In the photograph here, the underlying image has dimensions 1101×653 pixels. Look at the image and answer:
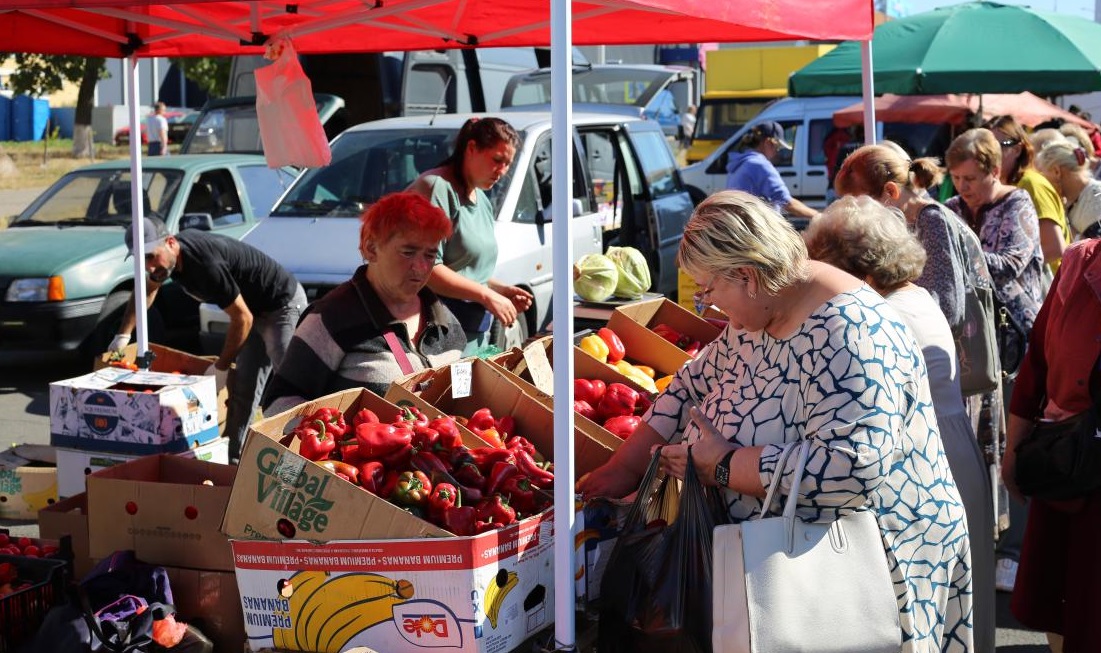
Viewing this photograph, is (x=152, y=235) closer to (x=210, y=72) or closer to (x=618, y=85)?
(x=618, y=85)

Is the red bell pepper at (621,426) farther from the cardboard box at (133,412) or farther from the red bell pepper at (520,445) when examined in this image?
the cardboard box at (133,412)

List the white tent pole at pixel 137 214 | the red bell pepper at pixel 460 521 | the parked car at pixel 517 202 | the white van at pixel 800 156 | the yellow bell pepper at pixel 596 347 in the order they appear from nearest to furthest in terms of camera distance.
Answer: the red bell pepper at pixel 460 521, the yellow bell pepper at pixel 596 347, the white tent pole at pixel 137 214, the parked car at pixel 517 202, the white van at pixel 800 156

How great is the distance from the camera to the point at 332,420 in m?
3.29

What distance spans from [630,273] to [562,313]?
393 centimetres

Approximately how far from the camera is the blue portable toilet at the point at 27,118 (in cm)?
3912

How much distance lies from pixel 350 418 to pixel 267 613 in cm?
75

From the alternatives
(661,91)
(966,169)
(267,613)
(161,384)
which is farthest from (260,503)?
(661,91)

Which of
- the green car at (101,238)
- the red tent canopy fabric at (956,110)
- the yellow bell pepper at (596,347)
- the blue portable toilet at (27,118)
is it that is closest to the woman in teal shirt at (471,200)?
the yellow bell pepper at (596,347)

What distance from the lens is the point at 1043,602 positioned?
374 cm

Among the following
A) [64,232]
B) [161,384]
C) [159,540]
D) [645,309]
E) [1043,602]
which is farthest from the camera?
[64,232]

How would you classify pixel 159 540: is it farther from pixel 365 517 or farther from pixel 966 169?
pixel 966 169

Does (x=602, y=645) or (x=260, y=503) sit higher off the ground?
(x=260, y=503)

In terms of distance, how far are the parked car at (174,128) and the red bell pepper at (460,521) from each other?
25.9m

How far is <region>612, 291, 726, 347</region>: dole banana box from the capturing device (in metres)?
5.21
